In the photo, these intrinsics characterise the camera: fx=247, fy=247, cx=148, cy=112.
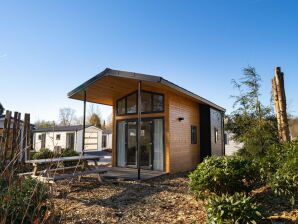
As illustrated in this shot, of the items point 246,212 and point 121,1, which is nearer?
point 246,212

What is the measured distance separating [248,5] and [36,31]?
21.8 feet

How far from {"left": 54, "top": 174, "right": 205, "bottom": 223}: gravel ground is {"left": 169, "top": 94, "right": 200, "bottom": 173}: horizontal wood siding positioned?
2439 mm

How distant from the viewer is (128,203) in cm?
527

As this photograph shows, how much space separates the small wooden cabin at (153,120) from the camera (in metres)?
9.50

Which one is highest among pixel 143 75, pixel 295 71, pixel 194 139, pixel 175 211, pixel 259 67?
pixel 259 67

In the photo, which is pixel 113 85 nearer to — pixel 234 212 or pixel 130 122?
pixel 130 122

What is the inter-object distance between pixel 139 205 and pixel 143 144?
5101 mm

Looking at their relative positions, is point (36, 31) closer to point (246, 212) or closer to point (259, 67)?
point (246, 212)

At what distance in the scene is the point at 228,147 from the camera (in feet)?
70.5

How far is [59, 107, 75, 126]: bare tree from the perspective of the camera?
4647 cm

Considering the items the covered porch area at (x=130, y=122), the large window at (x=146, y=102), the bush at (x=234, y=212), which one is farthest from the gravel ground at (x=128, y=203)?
the large window at (x=146, y=102)

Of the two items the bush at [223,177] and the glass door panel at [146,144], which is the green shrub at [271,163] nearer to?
the bush at [223,177]

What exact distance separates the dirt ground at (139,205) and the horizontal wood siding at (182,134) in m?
2.76

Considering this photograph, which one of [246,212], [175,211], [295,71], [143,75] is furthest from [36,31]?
[295,71]
